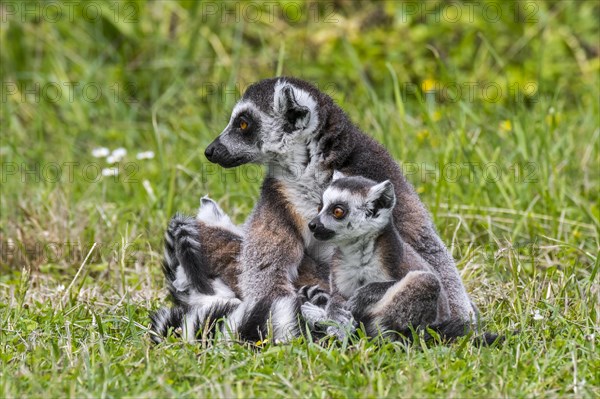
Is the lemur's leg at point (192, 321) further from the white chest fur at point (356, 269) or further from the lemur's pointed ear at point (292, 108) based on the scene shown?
the lemur's pointed ear at point (292, 108)

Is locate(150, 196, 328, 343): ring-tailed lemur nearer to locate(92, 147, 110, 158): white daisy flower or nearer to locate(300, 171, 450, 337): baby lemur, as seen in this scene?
locate(300, 171, 450, 337): baby lemur

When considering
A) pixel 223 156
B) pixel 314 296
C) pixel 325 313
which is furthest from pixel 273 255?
pixel 223 156

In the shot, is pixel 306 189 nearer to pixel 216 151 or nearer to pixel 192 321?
pixel 216 151

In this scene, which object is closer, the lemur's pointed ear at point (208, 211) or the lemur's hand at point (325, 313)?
the lemur's hand at point (325, 313)

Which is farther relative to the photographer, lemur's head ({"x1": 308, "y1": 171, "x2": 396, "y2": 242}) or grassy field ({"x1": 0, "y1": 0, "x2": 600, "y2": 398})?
lemur's head ({"x1": 308, "y1": 171, "x2": 396, "y2": 242})

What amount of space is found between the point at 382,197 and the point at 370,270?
1.06 feet

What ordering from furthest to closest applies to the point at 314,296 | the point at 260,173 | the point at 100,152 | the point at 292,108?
the point at 100,152 → the point at 260,173 → the point at 292,108 → the point at 314,296

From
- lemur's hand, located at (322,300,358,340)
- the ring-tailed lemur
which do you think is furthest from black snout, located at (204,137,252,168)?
lemur's hand, located at (322,300,358,340)

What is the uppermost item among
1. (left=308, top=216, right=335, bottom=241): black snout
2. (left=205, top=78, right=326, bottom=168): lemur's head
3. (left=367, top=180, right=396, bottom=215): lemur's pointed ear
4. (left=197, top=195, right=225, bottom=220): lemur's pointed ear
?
(left=205, top=78, right=326, bottom=168): lemur's head

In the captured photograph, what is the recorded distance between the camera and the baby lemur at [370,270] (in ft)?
13.1

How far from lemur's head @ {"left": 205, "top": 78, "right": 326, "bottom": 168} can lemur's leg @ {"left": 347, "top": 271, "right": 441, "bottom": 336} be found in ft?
2.83

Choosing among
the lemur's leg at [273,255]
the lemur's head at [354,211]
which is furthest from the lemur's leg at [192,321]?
the lemur's head at [354,211]

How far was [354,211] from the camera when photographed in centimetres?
407

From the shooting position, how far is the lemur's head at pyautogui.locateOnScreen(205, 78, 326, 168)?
445cm
